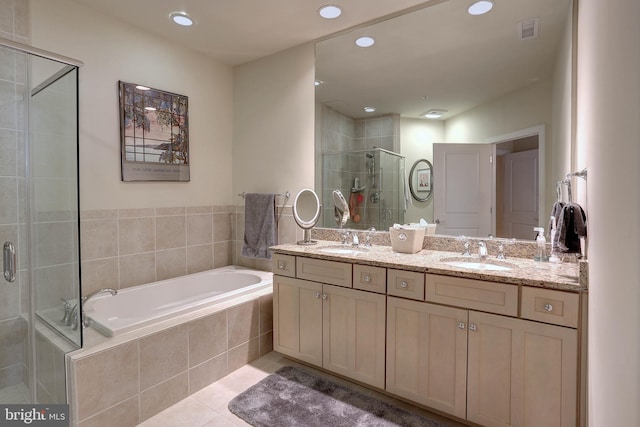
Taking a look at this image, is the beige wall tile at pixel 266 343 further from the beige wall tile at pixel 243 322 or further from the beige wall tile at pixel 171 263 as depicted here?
the beige wall tile at pixel 171 263

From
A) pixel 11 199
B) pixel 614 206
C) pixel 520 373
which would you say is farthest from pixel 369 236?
pixel 11 199

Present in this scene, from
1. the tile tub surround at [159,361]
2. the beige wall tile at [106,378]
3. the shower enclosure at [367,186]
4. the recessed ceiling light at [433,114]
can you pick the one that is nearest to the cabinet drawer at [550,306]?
the shower enclosure at [367,186]

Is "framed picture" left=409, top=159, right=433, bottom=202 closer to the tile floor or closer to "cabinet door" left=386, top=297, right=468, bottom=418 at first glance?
"cabinet door" left=386, top=297, right=468, bottom=418

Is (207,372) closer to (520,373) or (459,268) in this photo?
(459,268)

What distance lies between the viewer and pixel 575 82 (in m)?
1.81

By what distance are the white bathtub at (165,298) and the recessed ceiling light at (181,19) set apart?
6.65ft

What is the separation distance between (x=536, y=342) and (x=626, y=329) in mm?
926

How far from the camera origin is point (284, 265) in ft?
8.06

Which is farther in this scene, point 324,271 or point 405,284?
point 324,271

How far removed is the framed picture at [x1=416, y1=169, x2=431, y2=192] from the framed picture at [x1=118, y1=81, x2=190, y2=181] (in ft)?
6.48

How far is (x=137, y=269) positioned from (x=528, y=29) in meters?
3.15

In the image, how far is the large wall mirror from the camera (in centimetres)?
197

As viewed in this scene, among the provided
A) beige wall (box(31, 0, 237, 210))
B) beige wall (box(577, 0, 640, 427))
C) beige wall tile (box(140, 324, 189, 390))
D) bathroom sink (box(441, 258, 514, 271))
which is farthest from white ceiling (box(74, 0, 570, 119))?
beige wall tile (box(140, 324, 189, 390))

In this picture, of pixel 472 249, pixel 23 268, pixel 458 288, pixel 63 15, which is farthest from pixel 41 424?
pixel 472 249
